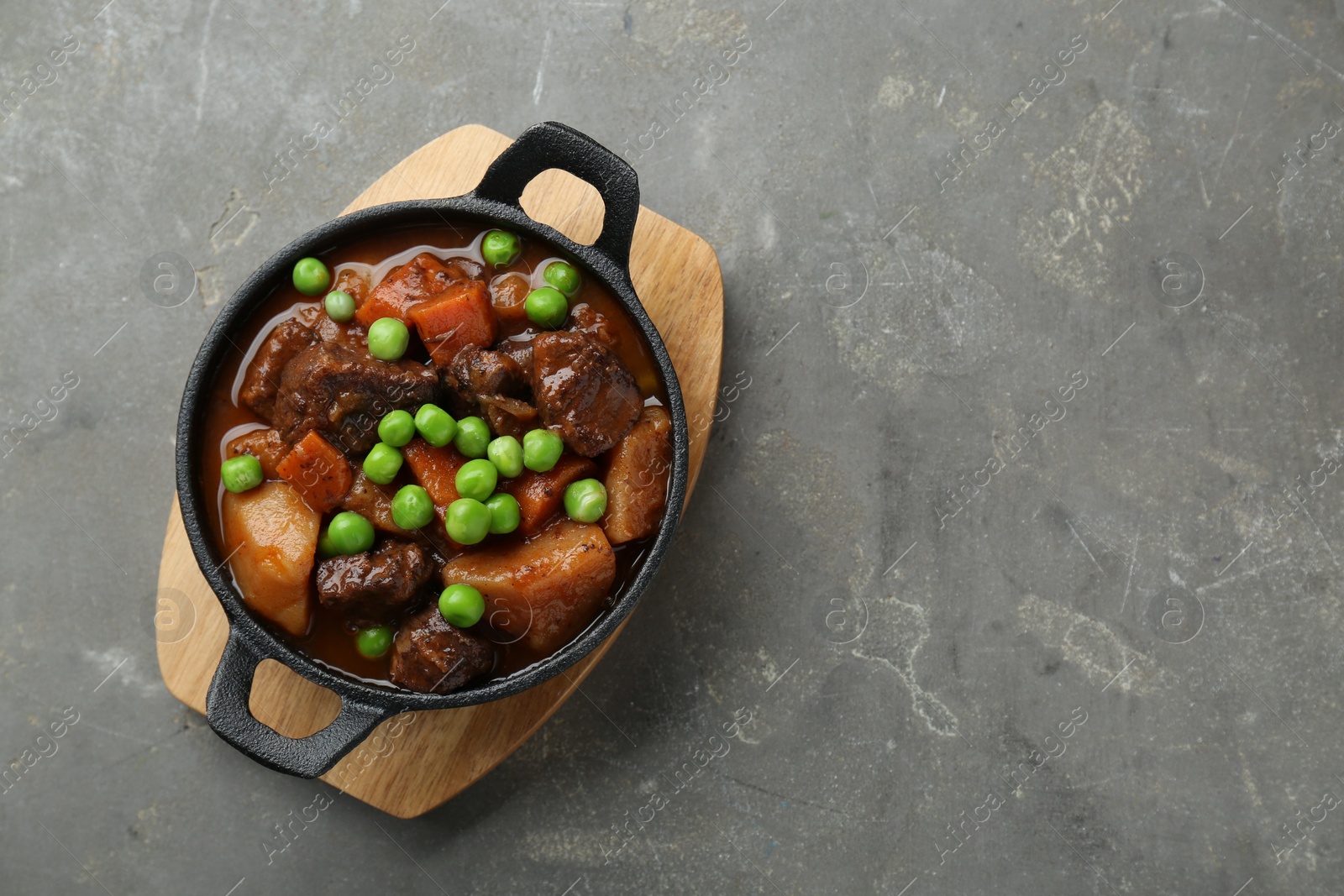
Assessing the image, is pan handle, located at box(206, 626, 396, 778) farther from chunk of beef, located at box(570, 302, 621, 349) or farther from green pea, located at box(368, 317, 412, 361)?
chunk of beef, located at box(570, 302, 621, 349)

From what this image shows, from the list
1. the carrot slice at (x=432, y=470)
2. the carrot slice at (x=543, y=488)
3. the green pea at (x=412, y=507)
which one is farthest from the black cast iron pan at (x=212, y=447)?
the carrot slice at (x=432, y=470)

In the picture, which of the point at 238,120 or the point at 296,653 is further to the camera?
the point at 238,120

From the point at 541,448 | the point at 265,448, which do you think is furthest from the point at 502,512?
the point at 265,448

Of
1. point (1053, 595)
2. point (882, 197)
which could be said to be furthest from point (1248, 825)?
point (882, 197)

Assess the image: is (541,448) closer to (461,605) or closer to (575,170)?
(461,605)

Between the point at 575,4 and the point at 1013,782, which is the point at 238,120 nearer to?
the point at 575,4

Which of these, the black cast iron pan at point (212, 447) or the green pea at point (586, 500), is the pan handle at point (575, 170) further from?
the green pea at point (586, 500)
